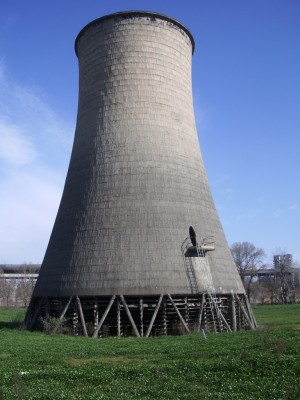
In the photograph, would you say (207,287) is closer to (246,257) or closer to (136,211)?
(136,211)

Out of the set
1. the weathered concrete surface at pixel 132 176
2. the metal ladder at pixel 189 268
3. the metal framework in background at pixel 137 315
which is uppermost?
the weathered concrete surface at pixel 132 176

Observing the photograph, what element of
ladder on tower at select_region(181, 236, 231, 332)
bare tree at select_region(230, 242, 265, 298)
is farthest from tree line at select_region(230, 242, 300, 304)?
ladder on tower at select_region(181, 236, 231, 332)

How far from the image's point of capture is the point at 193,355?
10.8 meters

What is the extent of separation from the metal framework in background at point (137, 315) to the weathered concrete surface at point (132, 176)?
1.58ft

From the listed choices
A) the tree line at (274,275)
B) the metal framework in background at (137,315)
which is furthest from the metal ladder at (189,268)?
the tree line at (274,275)

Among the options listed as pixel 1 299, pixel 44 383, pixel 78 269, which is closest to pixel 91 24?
pixel 78 269

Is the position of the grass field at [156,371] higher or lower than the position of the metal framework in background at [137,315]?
lower

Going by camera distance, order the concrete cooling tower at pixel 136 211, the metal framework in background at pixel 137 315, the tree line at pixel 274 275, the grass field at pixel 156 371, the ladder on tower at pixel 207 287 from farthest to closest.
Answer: the tree line at pixel 274 275
the ladder on tower at pixel 207 287
the concrete cooling tower at pixel 136 211
the metal framework in background at pixel 137 315
the grass field at pixel 156 371

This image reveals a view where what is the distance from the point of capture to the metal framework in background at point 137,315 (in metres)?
16.4

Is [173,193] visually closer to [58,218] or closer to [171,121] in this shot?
[171,121]

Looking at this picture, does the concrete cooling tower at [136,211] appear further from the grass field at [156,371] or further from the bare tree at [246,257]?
the bare tree at [246,257]

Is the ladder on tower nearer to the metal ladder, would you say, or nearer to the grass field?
the metal ladder

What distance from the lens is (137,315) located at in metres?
17.2

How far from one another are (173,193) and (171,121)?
3.42 meters
